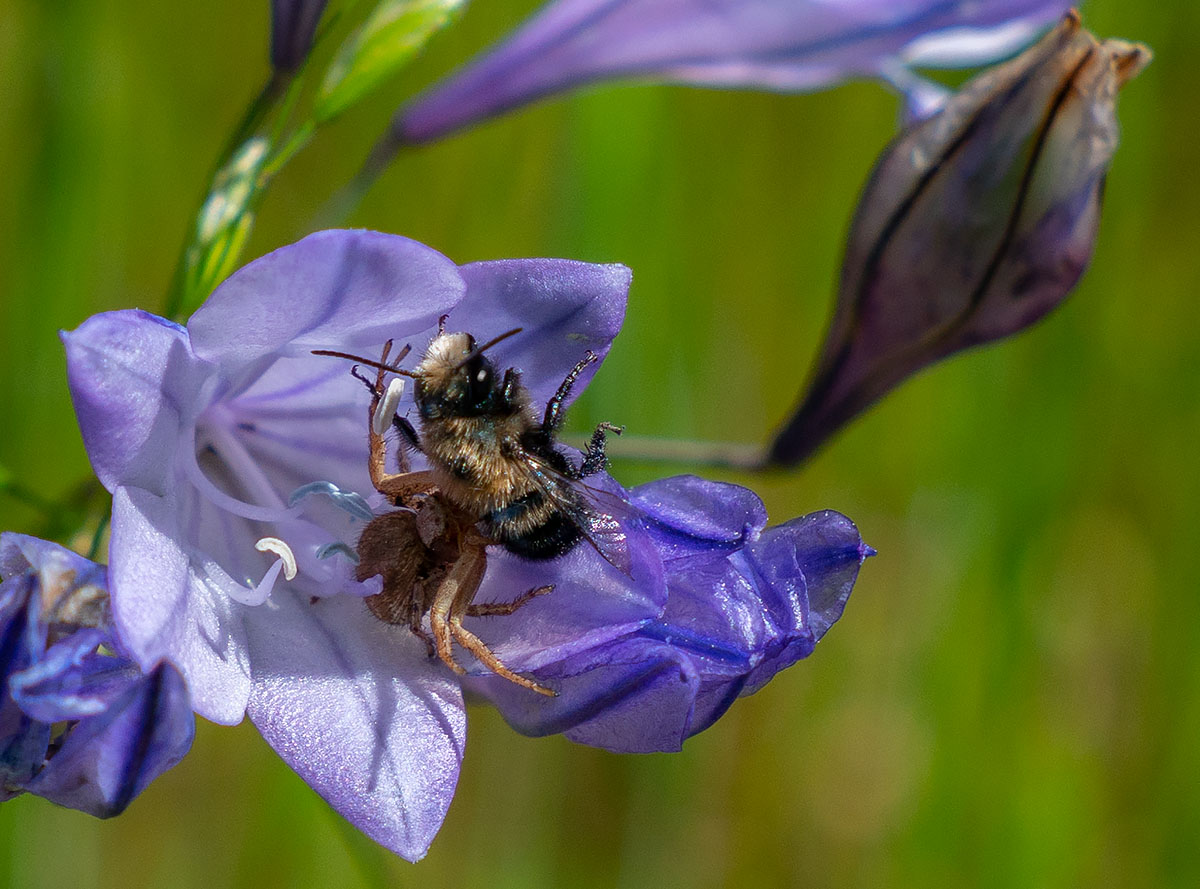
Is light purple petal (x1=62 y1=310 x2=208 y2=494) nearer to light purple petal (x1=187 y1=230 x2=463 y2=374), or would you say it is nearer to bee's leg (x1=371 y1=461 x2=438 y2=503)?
light purple petal (x1=187 y1=230 x2=463 y2=374)

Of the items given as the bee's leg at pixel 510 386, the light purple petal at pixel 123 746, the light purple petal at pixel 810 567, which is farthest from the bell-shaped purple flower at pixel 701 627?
the light purple petal at pixel 123 746

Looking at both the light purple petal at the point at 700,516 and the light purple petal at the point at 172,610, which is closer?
the light purple petal at the point at 172,610

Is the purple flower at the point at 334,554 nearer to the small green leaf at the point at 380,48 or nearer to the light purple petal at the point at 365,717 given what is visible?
the light purple petal at the point at 365,717

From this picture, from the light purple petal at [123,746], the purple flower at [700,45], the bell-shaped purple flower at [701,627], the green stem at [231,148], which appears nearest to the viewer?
the light purple petal at [123,746]

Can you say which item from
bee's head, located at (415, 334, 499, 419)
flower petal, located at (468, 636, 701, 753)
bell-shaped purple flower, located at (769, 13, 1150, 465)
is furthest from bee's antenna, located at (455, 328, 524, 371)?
bell-shaped purple flower, located at (769, 13, 1150, 465)

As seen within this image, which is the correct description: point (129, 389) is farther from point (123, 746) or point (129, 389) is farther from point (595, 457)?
point (595, 457)

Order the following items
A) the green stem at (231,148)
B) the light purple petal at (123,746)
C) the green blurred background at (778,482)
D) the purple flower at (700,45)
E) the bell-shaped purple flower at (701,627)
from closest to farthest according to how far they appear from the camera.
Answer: the light purple petal at (123,746)
the bell-shaped purple flower at (701,627)
the green stem at (231,148)
the purple flower at (700,45)
the green blurred background at (778,482)
